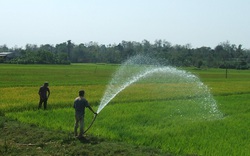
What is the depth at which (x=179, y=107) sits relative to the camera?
55.5 ft

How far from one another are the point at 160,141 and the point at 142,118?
3.72 metres

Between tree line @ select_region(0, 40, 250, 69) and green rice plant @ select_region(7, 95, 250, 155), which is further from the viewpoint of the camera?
tree line @ select_region(0, 40, 250, 69)

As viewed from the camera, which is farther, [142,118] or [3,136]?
[142,118]

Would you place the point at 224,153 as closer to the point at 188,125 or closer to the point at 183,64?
the point at 188,125

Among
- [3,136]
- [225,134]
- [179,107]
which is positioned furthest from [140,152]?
[179,107]

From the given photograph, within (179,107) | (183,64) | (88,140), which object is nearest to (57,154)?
(88,140)

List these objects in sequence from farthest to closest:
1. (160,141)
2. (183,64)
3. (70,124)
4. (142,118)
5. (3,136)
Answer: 1. (183,64)
2. (142,118)
3. (70,124)
4. (3,136)
5. (160,141)

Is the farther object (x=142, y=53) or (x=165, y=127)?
(x=142, y=53)

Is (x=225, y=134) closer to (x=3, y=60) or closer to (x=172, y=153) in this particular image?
(x=172, y=153)

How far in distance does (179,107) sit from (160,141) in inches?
284

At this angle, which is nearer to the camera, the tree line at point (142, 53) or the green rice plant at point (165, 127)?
the green rice plant at point (165, 127)

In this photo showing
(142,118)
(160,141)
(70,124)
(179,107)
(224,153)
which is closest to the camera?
(224,153)

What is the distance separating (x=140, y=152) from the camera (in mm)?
8797

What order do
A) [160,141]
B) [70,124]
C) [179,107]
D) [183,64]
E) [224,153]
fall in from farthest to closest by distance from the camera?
[183,64]
[179,107]
[70,124]
[160,141]
[224,153]
